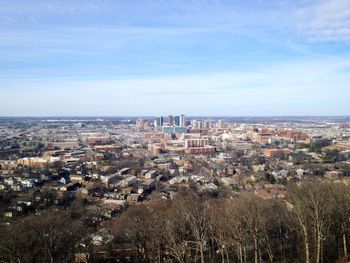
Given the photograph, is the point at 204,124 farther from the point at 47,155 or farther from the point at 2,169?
the point at 2,169

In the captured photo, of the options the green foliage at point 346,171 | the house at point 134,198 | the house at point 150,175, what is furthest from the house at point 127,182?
the green foliage at point 346,171

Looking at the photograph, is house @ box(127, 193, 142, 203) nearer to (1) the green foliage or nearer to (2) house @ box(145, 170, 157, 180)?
(2) house @ box(145, 170, 157, 180)

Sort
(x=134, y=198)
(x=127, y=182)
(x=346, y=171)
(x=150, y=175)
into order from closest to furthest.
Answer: (x=134, y=198)
(x=127, y=182)
(x=346, y=171)
(x=150, y=175)

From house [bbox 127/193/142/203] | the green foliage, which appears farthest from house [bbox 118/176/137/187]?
the green foliage

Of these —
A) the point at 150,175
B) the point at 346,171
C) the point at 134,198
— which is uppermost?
the point at 346,171

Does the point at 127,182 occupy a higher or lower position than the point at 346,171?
lower

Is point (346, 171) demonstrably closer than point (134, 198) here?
No

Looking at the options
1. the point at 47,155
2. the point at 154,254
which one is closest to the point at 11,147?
the point at 47,155

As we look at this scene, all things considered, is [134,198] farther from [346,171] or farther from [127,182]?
[346,171]

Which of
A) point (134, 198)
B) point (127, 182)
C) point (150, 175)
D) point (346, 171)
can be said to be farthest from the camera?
point (150, 175)

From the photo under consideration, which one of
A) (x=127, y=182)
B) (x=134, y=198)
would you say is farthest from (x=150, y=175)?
(x=134, y=198)

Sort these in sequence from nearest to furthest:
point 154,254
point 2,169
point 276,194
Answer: point 154,254
point 276,194
point 2,169
